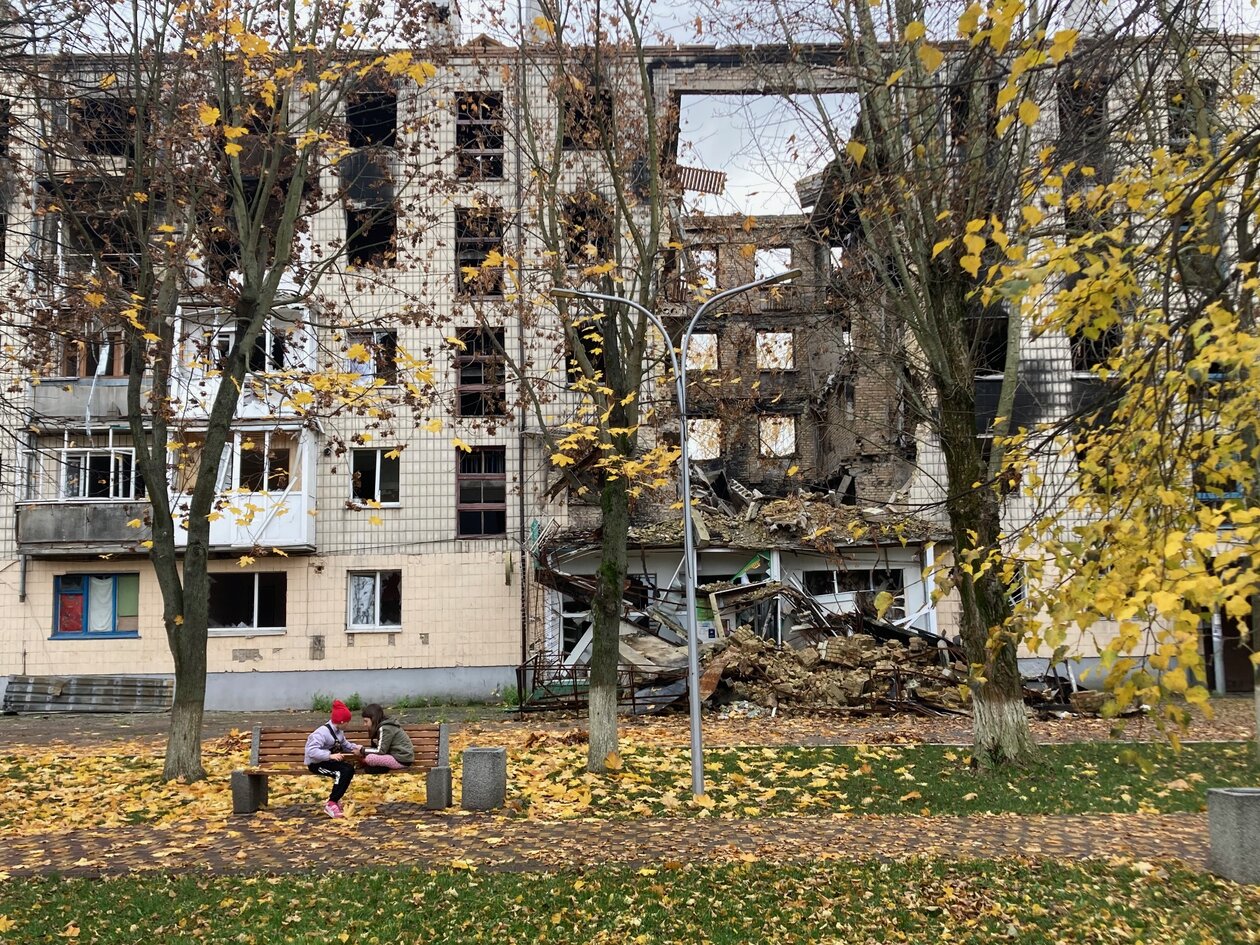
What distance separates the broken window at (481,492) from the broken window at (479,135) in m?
7.15

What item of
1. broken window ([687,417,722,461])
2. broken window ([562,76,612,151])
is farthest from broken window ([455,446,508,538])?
broken window ([562,76,612,151])

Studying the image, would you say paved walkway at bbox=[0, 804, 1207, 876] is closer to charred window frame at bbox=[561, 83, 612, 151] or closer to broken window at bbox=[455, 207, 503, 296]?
broken window at bbox=[455, 207, 503, 296]

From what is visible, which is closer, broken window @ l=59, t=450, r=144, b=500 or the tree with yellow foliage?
the tree with yellow foliage

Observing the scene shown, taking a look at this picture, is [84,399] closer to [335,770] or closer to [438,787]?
[335,770]

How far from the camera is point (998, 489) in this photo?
6973 millimetres

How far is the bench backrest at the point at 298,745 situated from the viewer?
11625 millimetres

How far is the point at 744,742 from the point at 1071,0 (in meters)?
13.3

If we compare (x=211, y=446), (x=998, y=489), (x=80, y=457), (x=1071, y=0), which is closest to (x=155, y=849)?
(x=211, y=446)

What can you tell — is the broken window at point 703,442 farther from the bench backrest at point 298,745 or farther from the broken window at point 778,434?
the bench backrest at point 298,745

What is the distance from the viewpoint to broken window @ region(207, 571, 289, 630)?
2738 centimetres

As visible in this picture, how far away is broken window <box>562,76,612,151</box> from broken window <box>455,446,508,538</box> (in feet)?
42.3

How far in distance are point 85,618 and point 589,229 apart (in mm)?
18561

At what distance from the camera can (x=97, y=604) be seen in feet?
89.8

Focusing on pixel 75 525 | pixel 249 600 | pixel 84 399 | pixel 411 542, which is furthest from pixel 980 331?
pixel 84 399
